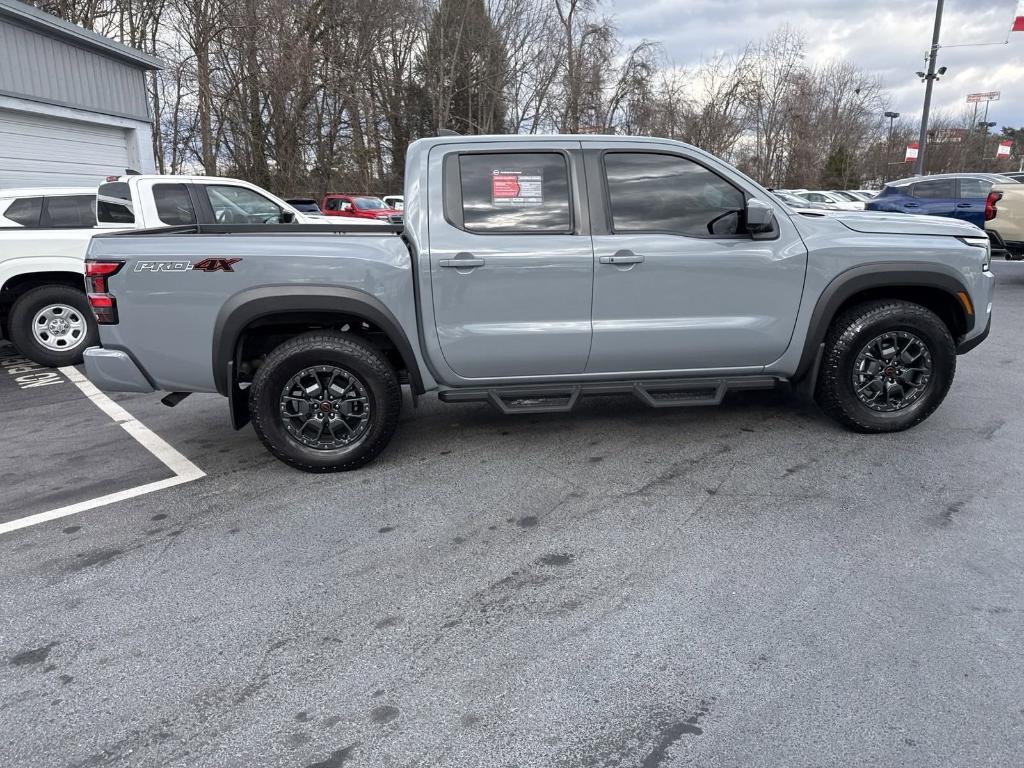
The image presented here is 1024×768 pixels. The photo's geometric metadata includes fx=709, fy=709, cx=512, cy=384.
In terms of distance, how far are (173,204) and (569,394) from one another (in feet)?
18.2

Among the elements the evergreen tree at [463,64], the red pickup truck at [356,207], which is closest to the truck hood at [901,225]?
the red pickup truck at [356,207]

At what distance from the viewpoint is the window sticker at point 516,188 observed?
425cm

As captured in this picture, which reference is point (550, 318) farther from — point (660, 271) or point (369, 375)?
point (369, 375)

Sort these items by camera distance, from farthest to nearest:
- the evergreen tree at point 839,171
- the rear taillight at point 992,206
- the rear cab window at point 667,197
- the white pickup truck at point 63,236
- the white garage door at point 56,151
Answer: the evergreen tree at point 839,171 → the white garage door at point 56,151 → the rear taillight at point 992,206 → the white pickup truck at point 63,236 → the rear cab window at point 667,197

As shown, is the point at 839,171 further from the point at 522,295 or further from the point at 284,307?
the point at 284,307

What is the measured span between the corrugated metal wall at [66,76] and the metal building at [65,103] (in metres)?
0.02

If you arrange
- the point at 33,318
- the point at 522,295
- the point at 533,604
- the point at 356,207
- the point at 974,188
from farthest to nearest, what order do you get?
the point at 356,207 < the point at 974,188 < the point at 33,318 < the point at 522,295 < the point at 533,604

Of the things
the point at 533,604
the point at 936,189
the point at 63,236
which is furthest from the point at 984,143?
the point at 533,604

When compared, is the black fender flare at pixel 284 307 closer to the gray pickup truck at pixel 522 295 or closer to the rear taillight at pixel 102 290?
the gray pickup truck at pixel 522 295

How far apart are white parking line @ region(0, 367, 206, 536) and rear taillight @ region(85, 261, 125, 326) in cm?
A: 101

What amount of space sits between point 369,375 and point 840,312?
3.06 m

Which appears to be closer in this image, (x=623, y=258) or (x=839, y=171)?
(x=623, y=258)

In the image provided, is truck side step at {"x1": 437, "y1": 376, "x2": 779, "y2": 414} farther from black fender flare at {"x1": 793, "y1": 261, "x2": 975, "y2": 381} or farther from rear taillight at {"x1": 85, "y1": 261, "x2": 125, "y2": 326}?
rear taillight at {"x1": 85, "y1": 261, "x2": 125, "y2": 326}

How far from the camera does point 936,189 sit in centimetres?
1564
